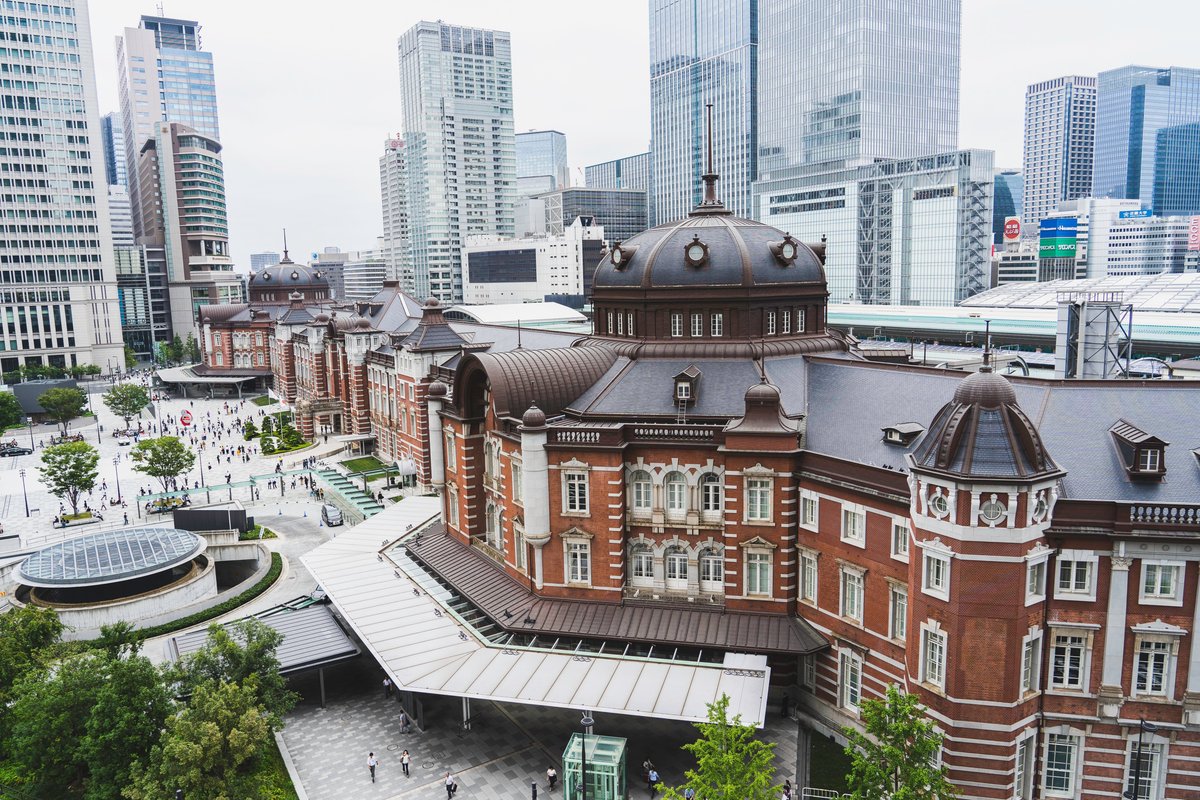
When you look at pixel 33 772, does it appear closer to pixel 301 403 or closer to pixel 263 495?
pixel 263 495

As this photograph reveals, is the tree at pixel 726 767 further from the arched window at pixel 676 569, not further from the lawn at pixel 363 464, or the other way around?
the lawn at pixel 363 464

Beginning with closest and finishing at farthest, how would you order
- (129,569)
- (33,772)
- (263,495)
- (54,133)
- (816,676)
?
(33,772) < (816,676) < (129,569) < (263,495) < (54,133)

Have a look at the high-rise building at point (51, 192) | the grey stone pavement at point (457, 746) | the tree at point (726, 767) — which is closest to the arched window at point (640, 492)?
the grey stone pavement at point (457, 746)

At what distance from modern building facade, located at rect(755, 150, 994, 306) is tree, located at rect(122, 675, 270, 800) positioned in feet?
466

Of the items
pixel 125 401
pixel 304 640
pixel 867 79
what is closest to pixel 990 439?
pixel 304 640

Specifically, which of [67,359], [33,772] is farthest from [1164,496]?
[67,359]

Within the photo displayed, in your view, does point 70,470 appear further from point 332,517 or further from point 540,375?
point 540,375

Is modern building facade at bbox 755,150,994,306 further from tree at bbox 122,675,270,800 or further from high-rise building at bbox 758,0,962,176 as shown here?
tree at bbox 122,675,270,800

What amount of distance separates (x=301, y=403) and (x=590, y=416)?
78.6 m

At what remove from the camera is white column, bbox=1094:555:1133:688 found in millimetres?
31875

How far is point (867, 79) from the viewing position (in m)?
168

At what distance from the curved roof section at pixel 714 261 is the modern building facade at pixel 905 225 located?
10834 centimetres

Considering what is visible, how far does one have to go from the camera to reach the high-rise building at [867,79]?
16800 centimetres

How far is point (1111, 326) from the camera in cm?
4900
